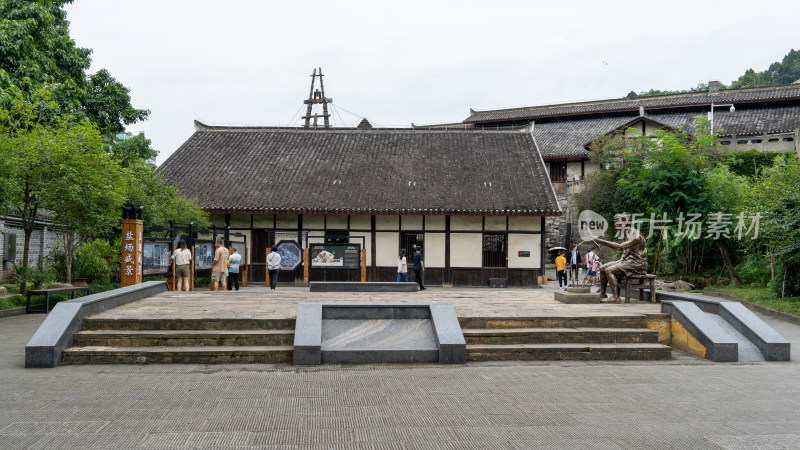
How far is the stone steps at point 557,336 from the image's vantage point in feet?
27.3

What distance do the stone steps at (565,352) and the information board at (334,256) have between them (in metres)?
11.3

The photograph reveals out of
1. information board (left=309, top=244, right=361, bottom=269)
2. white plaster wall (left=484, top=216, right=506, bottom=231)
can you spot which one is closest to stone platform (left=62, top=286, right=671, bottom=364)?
information board (left=309, top=244, right=361, bottom=269)

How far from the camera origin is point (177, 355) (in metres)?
7.61

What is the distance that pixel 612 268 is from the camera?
10.8 m

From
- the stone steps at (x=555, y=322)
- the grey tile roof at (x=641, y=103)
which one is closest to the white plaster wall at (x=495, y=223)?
the stone steps at (x=555, y=322)

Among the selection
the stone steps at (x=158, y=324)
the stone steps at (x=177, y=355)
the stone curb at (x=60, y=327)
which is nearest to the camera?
the stone curb at (x=60, y=327)

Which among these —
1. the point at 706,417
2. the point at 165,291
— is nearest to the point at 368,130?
the point at 165,291

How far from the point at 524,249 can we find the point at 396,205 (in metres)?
5.04

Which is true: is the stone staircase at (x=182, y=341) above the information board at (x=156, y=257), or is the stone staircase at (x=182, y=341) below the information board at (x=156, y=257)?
below

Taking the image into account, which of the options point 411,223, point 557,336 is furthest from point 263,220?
point 557,336

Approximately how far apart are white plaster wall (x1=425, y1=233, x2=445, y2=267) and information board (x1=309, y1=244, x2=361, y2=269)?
11.4 ft

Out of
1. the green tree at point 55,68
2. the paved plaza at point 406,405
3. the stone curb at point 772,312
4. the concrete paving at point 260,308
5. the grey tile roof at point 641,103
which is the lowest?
the stone curb at point 772,312

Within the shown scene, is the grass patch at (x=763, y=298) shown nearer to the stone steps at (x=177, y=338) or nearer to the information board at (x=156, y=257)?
the stone steps at (x=177, y=338)

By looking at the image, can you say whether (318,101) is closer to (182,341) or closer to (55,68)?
(55,68)
